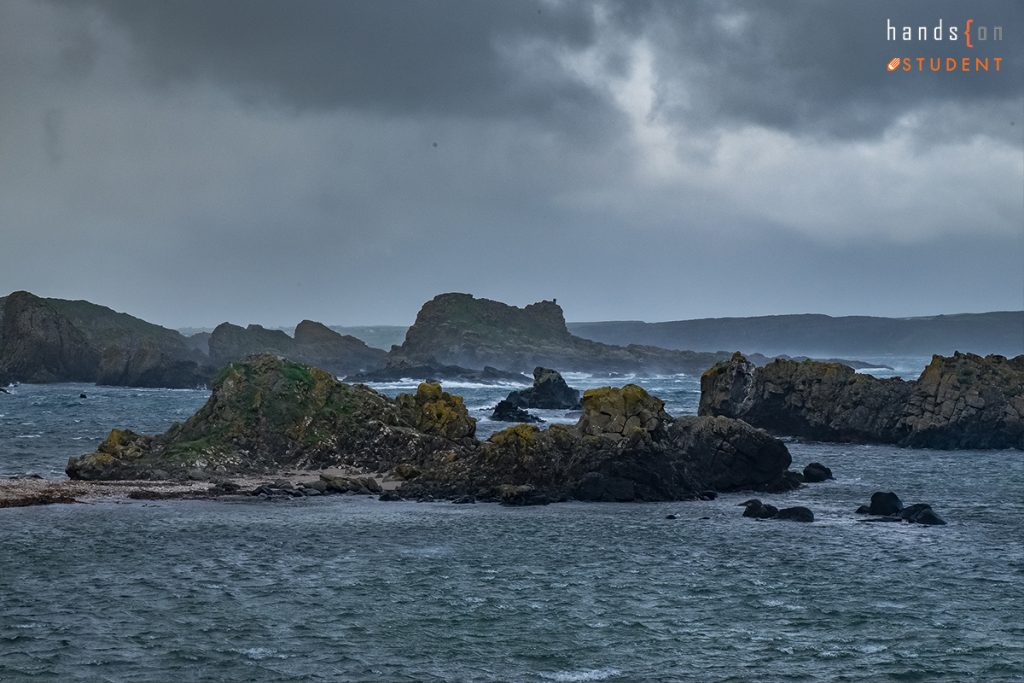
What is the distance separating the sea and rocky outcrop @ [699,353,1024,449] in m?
28.2

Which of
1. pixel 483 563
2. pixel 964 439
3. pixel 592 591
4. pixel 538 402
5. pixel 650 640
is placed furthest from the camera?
pixel 538 402

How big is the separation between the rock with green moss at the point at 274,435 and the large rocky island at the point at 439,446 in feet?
0.27

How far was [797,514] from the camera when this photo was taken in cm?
5447

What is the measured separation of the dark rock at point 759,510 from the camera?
181ft

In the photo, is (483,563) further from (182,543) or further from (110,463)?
(110,463)

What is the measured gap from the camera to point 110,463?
65125 millimetres

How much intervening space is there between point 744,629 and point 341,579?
45.7 ft

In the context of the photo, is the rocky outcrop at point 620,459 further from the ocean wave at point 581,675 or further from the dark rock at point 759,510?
the ocean wave at point 581,675

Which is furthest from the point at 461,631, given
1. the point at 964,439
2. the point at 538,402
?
the point at 538,402

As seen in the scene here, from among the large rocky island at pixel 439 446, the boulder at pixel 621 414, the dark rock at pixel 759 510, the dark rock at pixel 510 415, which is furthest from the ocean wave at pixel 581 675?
the dark rock at pixel 510 415

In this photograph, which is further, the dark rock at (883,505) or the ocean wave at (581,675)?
the dark rock at (883,505)

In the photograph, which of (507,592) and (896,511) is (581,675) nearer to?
(507,592)

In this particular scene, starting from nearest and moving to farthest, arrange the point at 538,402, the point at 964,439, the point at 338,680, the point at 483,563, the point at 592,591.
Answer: the point at 338,680
the point at 592,591
the point at 483,563
the point at 964,439
the point at 538,402

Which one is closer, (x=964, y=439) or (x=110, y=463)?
(x=110, y=463)
